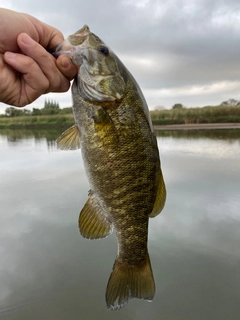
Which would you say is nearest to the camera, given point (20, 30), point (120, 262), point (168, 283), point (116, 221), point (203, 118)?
point (20, 30)

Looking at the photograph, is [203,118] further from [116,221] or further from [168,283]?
[116,221]

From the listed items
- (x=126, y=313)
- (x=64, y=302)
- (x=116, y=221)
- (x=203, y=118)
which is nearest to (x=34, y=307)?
(x=64, y=302)

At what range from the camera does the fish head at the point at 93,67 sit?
149 cm

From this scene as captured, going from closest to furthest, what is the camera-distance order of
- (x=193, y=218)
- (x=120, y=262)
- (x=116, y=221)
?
(x=116, y=221) → (x=120, y=262) → (x=193, y=218)

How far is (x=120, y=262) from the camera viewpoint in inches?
69.9

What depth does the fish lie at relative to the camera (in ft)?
4.89

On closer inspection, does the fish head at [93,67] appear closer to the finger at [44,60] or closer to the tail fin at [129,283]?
the finger at [44,60]

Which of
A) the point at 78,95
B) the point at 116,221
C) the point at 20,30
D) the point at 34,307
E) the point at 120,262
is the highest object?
the point at 20,30

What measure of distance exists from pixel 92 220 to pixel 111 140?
52cm

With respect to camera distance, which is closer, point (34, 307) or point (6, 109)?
point (34, 307)

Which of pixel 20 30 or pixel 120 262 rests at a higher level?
pixel 20 30

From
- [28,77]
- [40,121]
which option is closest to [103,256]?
[28,77]

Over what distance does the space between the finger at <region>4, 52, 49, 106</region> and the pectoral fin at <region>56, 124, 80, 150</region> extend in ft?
0.97

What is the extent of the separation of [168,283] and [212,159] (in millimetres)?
7624
